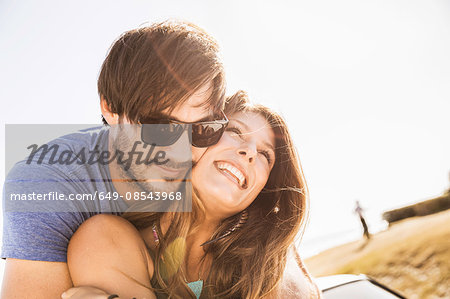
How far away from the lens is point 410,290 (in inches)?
319

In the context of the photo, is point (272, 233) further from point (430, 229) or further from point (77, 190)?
point (430, 229)

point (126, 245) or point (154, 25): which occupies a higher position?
point (154, 25)

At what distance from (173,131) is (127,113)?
43 centimetres

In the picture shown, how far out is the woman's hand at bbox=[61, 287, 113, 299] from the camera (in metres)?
1.38

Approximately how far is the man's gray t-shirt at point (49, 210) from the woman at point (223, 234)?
0.55 feet

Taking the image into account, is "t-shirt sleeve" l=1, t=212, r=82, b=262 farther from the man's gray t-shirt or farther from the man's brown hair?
the man's brown hair

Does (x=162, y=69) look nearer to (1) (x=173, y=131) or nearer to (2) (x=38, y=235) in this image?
(1) (x=173, y=131)

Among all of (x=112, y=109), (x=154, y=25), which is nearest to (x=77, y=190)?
(x=112, y=109)

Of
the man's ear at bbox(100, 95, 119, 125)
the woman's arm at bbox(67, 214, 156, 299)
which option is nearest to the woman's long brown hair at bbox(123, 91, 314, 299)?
the woman's arm at bbox(67, 214, 156, 299)

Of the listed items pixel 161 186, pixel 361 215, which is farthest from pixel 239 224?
pixel 361 215

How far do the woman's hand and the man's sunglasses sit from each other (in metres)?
1.00

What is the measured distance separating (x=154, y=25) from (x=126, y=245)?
5.29 ft

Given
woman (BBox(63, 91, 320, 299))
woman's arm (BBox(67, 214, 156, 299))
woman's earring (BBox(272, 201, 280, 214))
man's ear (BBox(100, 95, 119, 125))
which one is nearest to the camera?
woman's arm (BBox(67, 214, 156, 299))

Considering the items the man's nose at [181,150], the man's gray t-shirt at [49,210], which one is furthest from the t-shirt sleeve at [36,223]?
the man's nose at [181,150]
